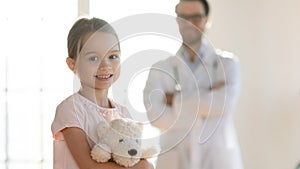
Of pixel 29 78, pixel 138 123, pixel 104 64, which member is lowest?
pixel 29 78

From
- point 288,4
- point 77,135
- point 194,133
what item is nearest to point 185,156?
point 194,133

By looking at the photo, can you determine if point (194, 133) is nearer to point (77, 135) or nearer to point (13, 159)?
point (77, 135)

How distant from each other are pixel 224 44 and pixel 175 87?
0.15m

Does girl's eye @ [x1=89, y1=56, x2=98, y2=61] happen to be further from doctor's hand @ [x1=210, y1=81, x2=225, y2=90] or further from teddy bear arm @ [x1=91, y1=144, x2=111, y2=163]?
doctor's hand @ [x1=210, y1=81, x2=225, y2=90]

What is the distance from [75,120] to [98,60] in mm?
100

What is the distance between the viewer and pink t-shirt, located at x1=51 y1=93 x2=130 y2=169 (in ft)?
2.22

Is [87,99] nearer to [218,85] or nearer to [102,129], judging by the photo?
[102,129]

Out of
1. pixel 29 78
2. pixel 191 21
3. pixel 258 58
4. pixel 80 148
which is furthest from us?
pixel 29 78

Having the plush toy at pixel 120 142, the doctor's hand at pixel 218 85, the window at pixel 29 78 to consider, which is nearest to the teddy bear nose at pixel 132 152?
the plush toy at pixel 120 142

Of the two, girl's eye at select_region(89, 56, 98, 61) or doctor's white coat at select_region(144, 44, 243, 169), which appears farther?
doctor's white coat at select_region(144, 44, 243, 169)

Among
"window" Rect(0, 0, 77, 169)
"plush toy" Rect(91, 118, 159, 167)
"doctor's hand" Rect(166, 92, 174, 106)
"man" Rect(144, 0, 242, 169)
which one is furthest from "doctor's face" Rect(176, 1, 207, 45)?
"window" Rect(0, 0, 77, 169)

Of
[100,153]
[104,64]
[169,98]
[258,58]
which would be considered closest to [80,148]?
[100,153]

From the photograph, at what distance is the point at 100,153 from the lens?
2.18ft

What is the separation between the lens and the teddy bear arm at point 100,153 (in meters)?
0.66
